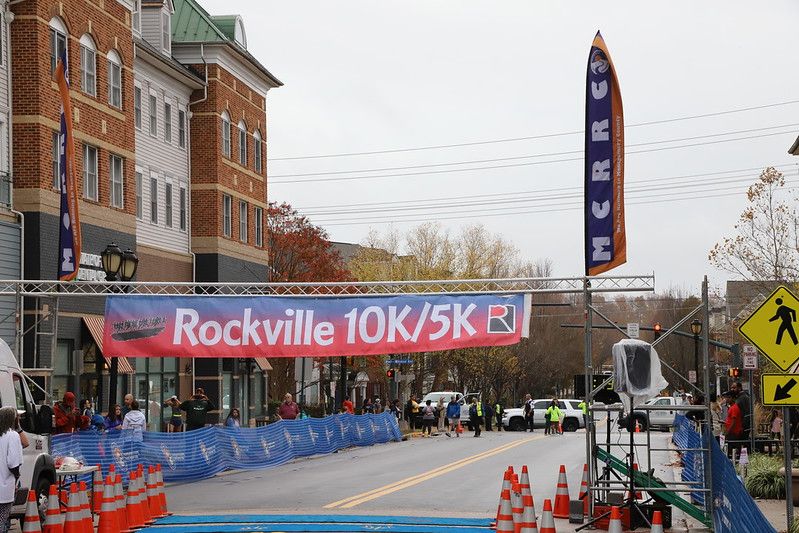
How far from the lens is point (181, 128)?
4622cm

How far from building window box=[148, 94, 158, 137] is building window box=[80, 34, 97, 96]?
6.54 meters

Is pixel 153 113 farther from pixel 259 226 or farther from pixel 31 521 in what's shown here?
pixel 31 521

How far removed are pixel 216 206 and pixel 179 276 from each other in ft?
11.3

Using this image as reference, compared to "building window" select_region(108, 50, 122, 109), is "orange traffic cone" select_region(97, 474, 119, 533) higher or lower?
lower

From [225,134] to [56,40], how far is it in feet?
48.1

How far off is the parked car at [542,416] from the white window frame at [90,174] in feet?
94.8

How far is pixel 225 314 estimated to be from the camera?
73.9 feet

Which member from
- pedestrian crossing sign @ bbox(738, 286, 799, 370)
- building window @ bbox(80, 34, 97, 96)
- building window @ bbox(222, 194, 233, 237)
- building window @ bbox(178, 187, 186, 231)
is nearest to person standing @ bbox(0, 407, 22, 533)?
pedestrian crossing sign @ bbox(738, 286, 799, 370)

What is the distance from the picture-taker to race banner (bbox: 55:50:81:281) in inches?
1044

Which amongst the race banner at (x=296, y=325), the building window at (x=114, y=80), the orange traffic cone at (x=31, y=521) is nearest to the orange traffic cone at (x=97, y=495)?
the orange traffic cone at (x=31, y=521)

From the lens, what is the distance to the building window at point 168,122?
44.5m

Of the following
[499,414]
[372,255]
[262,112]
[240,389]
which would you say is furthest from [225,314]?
[372,255]

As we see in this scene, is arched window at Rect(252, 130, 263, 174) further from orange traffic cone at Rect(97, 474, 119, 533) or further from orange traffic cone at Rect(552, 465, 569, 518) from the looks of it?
orange traffic cone at Rect(97, 474, 119, 533)

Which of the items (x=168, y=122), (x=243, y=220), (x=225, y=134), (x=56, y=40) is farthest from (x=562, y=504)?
(x=243, y=220)
